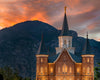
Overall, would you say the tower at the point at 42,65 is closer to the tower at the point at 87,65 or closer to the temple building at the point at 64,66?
the temple building at the point at 64,66

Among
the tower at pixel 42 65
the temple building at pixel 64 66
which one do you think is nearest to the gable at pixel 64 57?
the temple building at pixel 64 66

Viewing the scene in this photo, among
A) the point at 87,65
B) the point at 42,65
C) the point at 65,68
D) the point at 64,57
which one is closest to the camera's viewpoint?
the point at 42,65

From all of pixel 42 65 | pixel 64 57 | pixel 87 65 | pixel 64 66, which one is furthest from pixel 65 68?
pixel 42 65

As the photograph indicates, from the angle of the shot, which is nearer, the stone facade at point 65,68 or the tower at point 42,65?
the tower at point 42,65

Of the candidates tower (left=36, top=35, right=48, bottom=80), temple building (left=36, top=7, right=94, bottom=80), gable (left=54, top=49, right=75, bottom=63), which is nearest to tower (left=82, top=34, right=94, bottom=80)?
temple building (left=36, top=7, right=94, bottom=80)

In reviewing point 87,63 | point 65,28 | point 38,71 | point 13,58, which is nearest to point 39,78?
point 38,71

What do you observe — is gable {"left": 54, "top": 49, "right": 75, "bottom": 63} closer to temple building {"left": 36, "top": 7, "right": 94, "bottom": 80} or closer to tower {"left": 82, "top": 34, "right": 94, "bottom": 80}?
temple building {"left": 36, "top": 7, "right": 94, "bottom": 80}

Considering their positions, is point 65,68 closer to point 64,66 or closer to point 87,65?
point 64,66

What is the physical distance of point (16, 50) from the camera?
→ 604 feet

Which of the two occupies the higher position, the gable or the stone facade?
the gable

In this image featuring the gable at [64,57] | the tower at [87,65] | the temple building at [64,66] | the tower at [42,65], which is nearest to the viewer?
the tower at [42,65]

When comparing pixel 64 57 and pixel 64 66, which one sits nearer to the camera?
pixel 64 66

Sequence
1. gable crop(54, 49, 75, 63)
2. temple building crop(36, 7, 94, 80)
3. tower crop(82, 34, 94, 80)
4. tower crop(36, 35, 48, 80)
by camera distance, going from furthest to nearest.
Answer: gable crop(54, 49, 75, 63)
tower crop(82, 34, 94, 80)
temple building crop(36, 7, 94, 80)
tower crop(36, 35, 48, 80)

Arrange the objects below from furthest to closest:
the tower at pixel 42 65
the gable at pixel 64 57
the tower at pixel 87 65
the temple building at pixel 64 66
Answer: the gable at pixel 64 57 → the tower at pixel 87 65 → the temple building at pixel 64 66 → the tower at pixel 42 65
